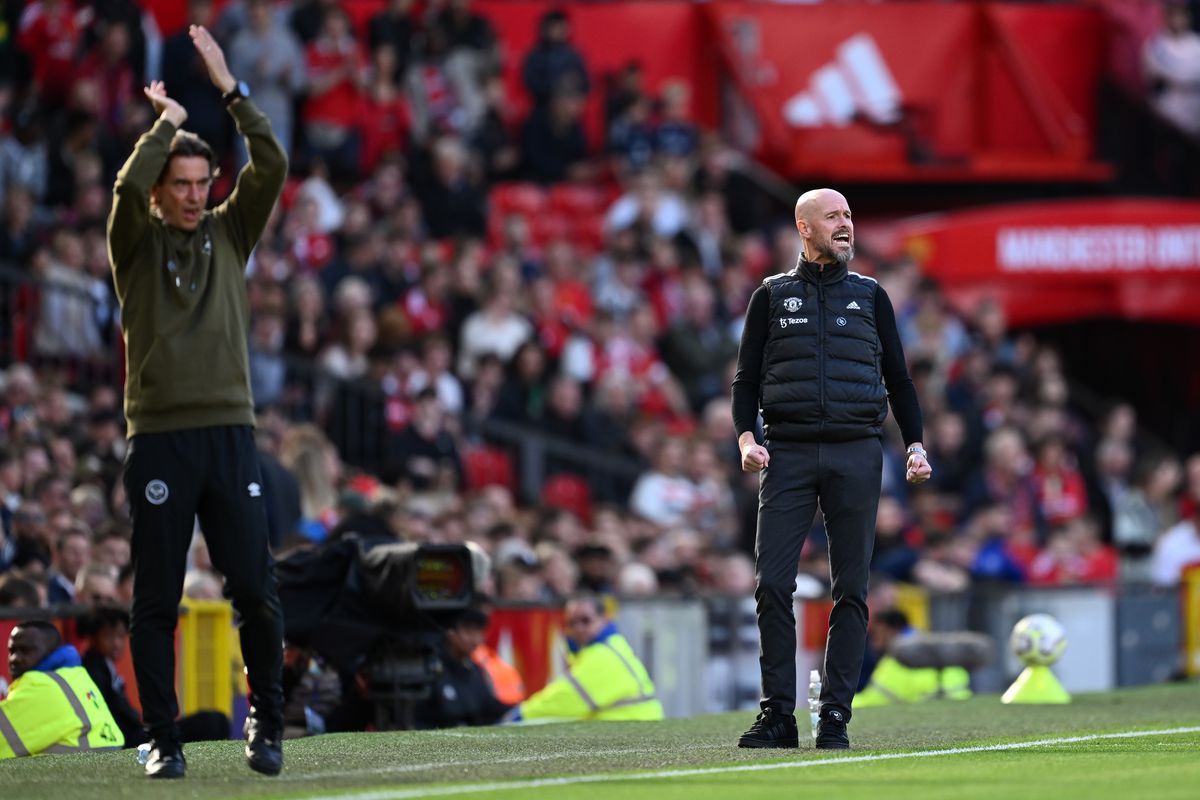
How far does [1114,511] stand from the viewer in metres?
22.2

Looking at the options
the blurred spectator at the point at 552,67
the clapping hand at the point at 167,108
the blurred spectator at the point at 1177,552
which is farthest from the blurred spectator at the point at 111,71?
the clapping hand at the point at 167,108

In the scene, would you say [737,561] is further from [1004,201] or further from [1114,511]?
[1004,201]

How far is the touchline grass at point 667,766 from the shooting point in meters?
7.32

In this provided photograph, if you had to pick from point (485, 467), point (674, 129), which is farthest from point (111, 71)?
point (674, 129)

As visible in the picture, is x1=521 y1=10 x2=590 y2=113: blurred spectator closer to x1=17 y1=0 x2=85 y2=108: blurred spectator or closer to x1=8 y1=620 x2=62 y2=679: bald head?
x1=17 y1=0 x2=85 y2=108: blurred spectator

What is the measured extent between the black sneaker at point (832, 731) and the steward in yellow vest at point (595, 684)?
3.50 meters

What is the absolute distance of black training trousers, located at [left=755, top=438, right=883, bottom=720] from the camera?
8.85 meters

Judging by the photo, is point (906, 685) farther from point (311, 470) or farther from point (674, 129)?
point (674, 129)

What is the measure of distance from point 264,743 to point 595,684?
15.6ft

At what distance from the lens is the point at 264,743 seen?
784 cm

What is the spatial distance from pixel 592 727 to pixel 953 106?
54.1 ft

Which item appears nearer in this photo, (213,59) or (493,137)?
(213,59)

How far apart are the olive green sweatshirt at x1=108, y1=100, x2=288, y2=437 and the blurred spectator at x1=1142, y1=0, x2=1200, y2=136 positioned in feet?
62.6

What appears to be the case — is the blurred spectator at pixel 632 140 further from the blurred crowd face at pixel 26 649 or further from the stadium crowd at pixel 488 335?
the blurred crowd face at pixel 26 649
